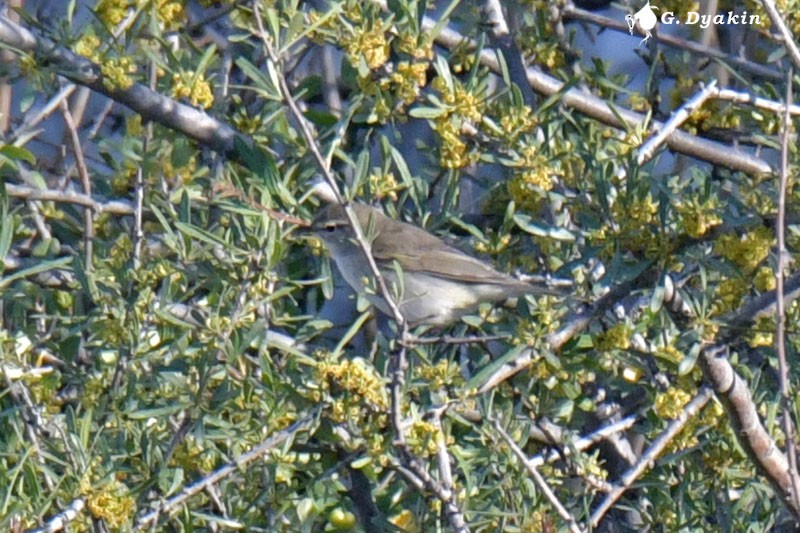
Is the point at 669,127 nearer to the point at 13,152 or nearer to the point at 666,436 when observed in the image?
the point at 666,436

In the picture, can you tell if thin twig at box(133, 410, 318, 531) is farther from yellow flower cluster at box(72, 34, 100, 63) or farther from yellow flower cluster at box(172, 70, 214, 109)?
yellow flower cluster at box(72, 34, 100, 63)

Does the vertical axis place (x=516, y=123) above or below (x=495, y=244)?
above

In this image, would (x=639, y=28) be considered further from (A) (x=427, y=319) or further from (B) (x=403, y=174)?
(A) (x=427, y=319)

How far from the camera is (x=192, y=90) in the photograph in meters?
2.94

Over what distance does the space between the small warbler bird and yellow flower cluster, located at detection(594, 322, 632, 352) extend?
0.99 meters

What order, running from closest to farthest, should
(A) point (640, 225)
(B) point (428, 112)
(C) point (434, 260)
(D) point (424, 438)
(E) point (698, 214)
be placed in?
(D) point (424, 438), (E) point (698, 214), (A) point (640, 225), (B) point (428, 112), (C) point (434, 260)

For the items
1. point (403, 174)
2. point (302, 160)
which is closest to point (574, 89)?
point (403, 174)

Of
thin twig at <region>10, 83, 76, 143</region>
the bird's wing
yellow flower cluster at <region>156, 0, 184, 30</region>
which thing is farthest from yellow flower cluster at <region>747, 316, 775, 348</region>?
the bird's wing

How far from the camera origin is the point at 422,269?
509cm

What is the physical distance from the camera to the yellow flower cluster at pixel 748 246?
269 cm

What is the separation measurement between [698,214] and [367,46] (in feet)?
2.57

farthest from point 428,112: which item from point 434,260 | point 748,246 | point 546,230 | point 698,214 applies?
point 434,260

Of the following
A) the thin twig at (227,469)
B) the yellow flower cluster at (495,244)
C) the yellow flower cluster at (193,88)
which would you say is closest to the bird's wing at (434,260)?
the yellow flower cluster at (495,244)

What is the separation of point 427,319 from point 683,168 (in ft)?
4.12
